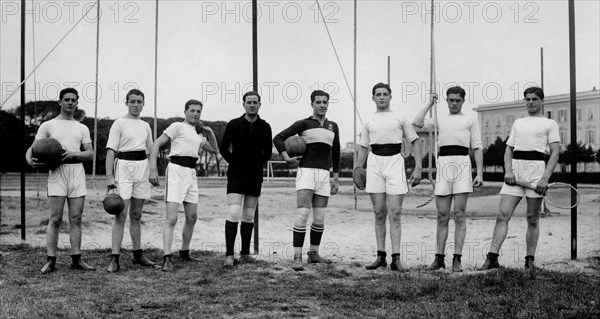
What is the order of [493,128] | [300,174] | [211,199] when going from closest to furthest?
[300,174]
[211,199]
[493,128]

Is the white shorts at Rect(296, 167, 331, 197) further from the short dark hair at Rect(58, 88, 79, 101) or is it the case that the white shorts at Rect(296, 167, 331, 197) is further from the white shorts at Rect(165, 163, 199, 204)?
the short dark hair at Rect(58, 88, 79, 101)

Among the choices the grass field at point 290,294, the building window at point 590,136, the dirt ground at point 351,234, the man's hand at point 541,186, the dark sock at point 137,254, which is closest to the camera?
the grass field at point 290,294

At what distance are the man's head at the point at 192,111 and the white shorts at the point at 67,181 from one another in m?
1.28

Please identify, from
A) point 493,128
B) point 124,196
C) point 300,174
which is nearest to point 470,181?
point 300,174

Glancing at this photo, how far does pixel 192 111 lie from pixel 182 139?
13.5 inches

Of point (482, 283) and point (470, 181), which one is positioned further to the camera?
point (470, 181)

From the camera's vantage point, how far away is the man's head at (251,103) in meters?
6.37

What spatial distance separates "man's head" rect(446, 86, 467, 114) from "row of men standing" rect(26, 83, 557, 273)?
11 mm

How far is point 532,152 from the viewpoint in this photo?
238 inches

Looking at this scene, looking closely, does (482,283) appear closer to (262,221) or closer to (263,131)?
(263,131)

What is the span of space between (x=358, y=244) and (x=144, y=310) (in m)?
5.21

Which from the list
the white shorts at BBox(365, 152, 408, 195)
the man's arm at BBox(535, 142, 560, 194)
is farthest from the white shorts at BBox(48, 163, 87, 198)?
the man's arm at BBox(535, 142, 560, 194)

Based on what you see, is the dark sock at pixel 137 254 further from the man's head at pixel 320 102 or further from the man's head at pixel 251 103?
the man's head at pixel 320 102

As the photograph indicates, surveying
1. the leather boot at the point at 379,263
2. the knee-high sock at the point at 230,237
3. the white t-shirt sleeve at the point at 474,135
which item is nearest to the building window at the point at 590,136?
the white t-shirt sleeve at the point at 474,135
